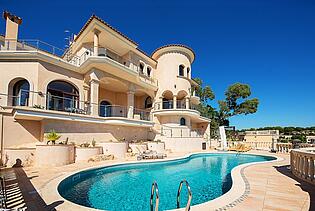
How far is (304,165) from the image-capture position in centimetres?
634

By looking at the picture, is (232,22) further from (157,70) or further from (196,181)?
(196,181)

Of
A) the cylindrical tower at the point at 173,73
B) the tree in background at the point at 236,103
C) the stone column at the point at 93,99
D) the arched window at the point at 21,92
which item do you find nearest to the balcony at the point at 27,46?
the arched window at the point at 21,92

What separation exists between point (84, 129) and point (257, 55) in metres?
18.8

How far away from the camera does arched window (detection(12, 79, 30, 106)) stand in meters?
12.6

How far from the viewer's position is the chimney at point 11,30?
44.8ft

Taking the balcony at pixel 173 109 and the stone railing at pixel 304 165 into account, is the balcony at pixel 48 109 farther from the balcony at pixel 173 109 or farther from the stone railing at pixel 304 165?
the stone railing at pixel 304 165

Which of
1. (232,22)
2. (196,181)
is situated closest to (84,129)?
(196,181)

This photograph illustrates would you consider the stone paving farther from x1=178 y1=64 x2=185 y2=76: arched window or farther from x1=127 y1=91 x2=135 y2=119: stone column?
x1=178 y1=64 x2=185 y2=76: arched window

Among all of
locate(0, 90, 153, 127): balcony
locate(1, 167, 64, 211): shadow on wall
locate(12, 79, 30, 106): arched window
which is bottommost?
locate(1, 167, 64, 211): shadow on wall

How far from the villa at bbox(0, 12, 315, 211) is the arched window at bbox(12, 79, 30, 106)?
3.0 inches

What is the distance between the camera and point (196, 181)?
26.0 ft

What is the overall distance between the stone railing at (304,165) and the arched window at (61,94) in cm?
1314

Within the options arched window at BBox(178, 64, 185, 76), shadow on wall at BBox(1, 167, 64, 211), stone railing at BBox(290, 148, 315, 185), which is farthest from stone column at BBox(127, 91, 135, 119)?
stone railing at BBox(290, 148, 315, 185)

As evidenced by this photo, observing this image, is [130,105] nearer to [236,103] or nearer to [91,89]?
[91,89]
